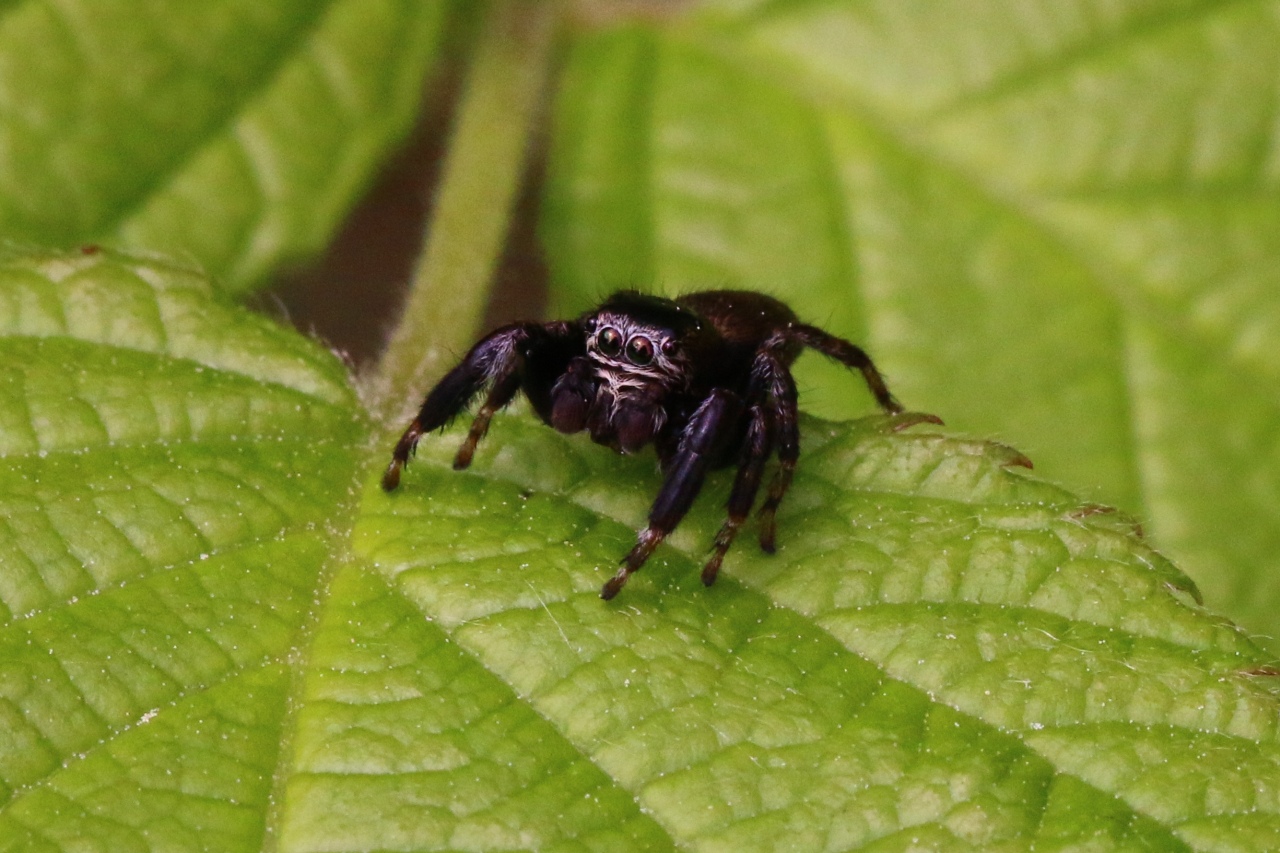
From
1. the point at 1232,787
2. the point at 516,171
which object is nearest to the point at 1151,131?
the point at 516,171

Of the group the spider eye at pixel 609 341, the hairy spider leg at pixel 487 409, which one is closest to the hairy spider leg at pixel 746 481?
the spider eye at pixel 609 341

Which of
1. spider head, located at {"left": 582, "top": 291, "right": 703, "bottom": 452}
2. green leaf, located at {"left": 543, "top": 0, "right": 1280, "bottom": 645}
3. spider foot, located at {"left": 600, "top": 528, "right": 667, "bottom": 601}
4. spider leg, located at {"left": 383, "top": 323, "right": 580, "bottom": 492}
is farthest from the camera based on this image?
green leaf, located at {"left": 543, "top": 0, "right": 1280, "bottom": 645}

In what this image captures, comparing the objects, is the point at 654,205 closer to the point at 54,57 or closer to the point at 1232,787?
the point at 54,57

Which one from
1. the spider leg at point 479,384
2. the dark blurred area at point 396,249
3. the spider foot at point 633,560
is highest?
the spider leg at point 479,384

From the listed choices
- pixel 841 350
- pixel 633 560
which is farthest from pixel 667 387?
pixel 633 560

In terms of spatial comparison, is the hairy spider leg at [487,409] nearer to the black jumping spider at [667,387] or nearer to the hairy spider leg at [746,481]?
the black jumping spider at [667,387]

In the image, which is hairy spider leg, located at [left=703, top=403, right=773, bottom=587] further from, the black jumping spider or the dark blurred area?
the dark blurred area

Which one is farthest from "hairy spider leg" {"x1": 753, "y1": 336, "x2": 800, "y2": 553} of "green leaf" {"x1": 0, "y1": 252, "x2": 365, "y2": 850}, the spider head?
"green leaf" {"x1": 0, "y1": 252, "x2": 365, "y2": 850}
